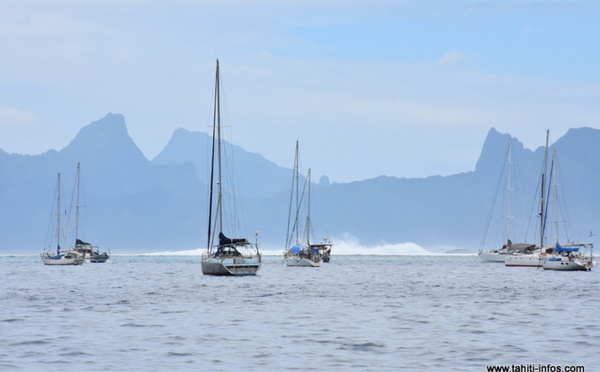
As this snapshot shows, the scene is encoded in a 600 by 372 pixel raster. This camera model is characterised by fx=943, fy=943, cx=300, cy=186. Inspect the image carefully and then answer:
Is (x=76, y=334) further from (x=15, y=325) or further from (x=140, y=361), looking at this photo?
(x=140, y=361)

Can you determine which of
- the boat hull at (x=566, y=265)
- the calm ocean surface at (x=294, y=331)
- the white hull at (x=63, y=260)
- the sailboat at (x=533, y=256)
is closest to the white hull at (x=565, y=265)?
the boat hull at (x=566, y=265)

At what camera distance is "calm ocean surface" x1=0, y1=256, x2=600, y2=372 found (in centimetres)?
3203

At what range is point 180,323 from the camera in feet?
148

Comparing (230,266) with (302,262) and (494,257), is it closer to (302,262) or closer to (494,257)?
(302,262)

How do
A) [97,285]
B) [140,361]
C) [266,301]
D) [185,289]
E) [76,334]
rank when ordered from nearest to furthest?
1. [140,361]
2. [76,334]
3. [266,301]
4. [185,289]
5. [97,285]

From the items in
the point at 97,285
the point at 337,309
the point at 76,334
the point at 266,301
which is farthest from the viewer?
the point at 97,285

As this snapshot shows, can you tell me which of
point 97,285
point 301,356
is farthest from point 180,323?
point 97,285

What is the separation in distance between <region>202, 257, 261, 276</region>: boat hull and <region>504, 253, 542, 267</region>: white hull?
195ft

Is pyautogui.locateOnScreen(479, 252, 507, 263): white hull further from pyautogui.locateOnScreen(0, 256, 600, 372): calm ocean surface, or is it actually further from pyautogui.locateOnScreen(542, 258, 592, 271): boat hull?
pyautogui.locateOnScreen(0, 256, 600, 372): calm ocean surface

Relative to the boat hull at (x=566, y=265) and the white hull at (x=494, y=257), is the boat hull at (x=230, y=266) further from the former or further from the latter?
the white hull at (x=494, y=257)

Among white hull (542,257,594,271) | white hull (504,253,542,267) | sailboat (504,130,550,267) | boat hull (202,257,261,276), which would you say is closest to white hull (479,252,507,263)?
sailboat (504,130,550,267)

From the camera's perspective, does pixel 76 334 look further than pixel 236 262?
No

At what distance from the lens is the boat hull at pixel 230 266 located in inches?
3511

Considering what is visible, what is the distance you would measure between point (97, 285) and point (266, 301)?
2852cm
